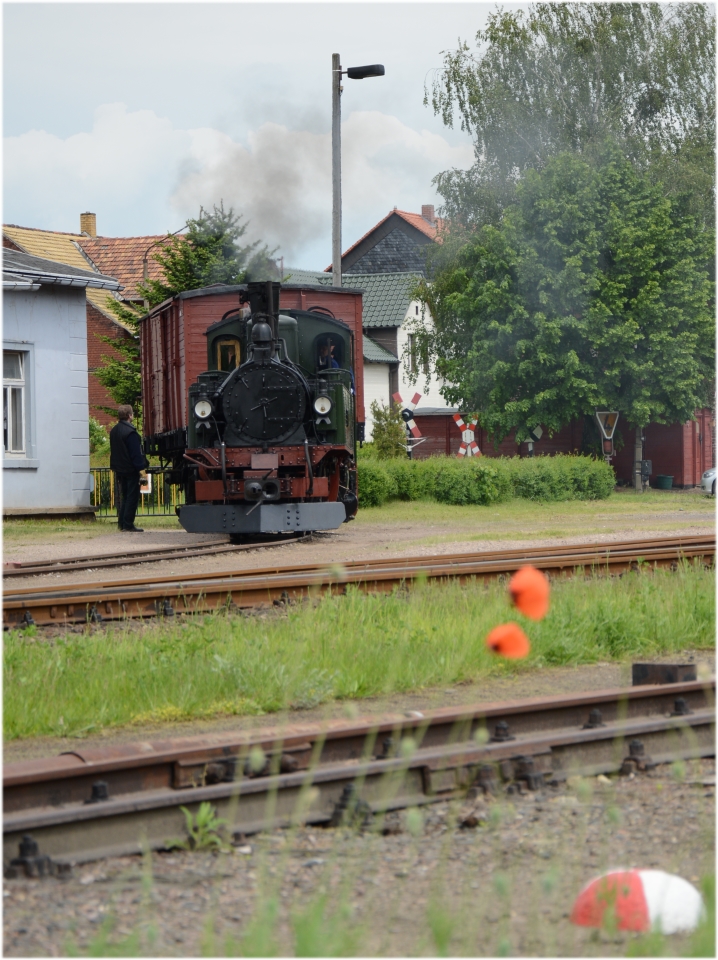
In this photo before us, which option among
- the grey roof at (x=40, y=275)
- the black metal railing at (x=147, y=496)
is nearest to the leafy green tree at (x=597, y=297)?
the black metal railing at (x=147, y=496)

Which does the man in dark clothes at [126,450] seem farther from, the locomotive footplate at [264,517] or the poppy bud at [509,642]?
the poppy bud at [509,642]

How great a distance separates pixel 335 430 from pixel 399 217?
49.9 m

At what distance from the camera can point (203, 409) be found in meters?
14.1

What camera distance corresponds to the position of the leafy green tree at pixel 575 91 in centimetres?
3512

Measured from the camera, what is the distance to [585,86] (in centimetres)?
3588

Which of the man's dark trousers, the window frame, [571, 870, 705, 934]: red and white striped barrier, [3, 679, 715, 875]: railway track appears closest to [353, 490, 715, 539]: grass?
the man's dark trousers

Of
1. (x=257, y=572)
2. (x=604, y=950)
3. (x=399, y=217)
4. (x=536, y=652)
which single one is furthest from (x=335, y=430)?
(x=399, y=217)

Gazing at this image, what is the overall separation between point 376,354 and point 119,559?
41417 millimetres

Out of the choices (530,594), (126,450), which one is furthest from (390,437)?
(530,594)

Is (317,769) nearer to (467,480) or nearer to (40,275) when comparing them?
(40,275)

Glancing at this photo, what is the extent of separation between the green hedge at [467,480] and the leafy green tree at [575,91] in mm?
13243

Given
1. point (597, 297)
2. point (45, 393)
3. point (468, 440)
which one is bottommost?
point (468, 440)

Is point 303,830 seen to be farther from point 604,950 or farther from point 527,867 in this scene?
point 604,950

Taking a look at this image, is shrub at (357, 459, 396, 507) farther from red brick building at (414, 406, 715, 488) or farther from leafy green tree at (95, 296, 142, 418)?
red brick building at (414, 406, 715, 488)
